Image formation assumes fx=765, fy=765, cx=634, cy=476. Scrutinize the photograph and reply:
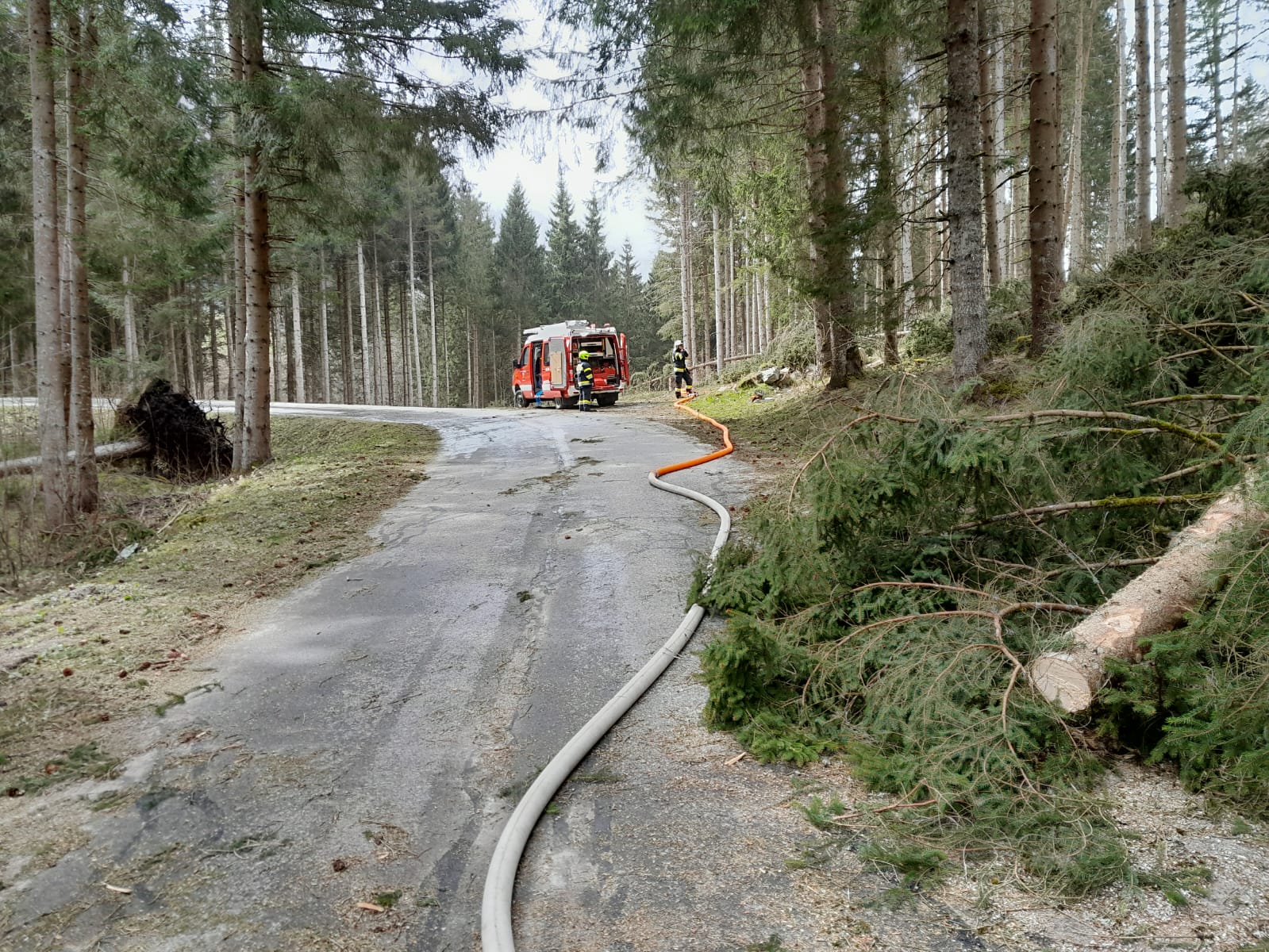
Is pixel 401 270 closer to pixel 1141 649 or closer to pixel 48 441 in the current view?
pixel 48 441

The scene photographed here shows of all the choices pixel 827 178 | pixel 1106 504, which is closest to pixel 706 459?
pixel 827 178

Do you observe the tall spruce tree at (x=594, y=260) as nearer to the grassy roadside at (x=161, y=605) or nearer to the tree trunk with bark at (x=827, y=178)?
the tree trunk with bark at (x=827, y=178)

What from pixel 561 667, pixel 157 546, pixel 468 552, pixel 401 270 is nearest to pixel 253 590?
pixel 468 552

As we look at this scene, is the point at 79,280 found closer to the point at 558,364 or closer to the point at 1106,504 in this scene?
the point at 1106,504

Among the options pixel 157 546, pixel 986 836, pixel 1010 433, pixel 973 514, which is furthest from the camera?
pixel 157 546

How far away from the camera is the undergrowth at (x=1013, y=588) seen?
9.30ft

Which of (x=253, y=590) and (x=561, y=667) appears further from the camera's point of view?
(x=253, y=590)

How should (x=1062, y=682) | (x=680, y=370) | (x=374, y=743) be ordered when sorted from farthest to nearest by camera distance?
(x=680, y=370) → (x=374, y=743) → (x=1062, y=682)

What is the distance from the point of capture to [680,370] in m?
22.0

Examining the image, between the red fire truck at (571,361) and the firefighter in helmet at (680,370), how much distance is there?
2.41 meters

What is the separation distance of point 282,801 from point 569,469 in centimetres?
753

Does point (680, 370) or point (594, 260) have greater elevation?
point (594, 260)

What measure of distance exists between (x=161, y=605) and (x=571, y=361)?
18.6 meters

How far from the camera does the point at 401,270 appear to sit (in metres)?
48.2
